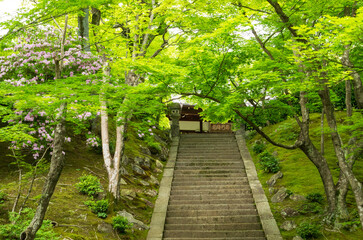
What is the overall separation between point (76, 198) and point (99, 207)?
0.86m

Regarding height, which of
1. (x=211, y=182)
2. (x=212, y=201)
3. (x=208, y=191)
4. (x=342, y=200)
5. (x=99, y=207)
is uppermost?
(x=342, y=200)

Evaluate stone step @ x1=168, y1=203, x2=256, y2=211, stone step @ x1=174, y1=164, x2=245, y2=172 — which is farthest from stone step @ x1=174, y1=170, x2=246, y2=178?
stone step @ x1=168, y1=203, x2=256, y2=211

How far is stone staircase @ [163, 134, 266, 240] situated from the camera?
33.9 ft

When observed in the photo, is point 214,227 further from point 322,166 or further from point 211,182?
point 322,166

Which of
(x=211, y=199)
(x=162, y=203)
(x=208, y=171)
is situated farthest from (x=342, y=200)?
(x=208, y=171)

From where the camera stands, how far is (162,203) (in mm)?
11945

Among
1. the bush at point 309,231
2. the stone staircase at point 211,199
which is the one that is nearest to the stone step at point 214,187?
the stone staircase at point 211,199

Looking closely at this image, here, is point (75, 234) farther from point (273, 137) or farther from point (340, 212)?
point (273, 137)

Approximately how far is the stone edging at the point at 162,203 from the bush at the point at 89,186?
2302 millimetres

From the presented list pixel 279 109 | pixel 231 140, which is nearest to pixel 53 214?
pixel 279 109

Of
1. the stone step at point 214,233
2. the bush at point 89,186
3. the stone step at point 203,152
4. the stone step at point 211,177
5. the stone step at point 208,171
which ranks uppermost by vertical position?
the bush at point 89,186

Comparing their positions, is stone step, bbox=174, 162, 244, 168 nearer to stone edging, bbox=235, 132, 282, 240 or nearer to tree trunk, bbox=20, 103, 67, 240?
stone edging, bbox=235, 132, 282, 240

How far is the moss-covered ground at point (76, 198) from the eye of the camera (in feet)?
26.2

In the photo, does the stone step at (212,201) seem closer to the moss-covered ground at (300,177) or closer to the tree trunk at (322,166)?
the moss-covered ground at (300,177)
